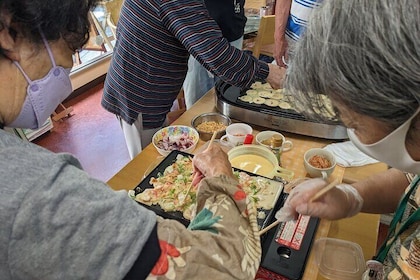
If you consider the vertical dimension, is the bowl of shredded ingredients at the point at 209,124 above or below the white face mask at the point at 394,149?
below

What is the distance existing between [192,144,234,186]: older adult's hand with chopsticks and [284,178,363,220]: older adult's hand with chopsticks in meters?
0.19

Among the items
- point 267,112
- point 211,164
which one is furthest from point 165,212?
point 267,112

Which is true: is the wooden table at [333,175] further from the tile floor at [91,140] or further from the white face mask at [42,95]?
the tile floor at [91,140]

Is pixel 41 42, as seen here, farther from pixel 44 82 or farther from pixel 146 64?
pixel 146 64

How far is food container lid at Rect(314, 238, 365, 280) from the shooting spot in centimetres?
108

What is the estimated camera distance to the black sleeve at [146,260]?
0.53m

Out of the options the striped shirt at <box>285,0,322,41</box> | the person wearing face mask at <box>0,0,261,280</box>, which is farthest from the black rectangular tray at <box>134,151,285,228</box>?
the striped shirt at <box>285,0,322,41</box>

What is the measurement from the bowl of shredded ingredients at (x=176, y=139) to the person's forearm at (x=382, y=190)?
68 centimetres

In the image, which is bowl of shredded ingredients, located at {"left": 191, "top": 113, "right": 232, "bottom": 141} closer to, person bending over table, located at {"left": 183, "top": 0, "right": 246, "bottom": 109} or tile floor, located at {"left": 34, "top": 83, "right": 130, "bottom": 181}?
person bending over table, located at {"left": 183, "top": 0, "right": 246, "bottom": 109}

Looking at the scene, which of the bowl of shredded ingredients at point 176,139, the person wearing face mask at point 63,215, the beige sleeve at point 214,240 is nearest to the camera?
the person wearing face mask at point 63,215

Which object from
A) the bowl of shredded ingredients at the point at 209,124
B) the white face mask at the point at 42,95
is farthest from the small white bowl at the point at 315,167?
the white face mask at the point at 42,95

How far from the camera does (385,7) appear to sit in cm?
52

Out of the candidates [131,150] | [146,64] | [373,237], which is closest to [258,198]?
[373,237]

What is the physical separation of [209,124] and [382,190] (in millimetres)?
815
